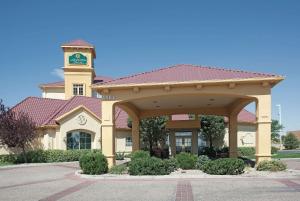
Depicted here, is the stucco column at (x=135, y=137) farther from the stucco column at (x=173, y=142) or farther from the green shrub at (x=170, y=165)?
the green shrub at (x=170, y=165)

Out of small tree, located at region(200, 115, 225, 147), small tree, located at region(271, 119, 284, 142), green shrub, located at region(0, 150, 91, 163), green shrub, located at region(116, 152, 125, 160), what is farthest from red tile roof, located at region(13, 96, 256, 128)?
small tree, located at region(271, 119, 284, 142)

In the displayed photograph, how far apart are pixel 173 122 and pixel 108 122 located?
31.7 ft

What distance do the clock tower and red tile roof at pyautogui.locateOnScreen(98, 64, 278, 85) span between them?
25.2 meters

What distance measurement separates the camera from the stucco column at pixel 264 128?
18.3 m

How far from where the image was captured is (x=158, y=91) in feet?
63.6

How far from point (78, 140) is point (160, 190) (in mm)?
22115

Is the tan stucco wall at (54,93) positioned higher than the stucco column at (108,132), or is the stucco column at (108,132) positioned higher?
the tan stucco wall at (54,93)

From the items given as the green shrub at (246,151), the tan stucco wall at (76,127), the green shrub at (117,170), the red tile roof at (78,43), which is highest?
the red tile roof at (78,43)

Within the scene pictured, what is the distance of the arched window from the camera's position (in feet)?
108

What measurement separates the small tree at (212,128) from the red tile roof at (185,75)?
17481mm

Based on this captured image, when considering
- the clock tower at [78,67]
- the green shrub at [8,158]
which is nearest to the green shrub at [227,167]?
the green shrub at [8,158]

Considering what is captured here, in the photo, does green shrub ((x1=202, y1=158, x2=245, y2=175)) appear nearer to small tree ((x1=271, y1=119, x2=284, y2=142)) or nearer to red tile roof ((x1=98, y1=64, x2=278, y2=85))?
red tile roof ((x1=98, y1=64, x2=278, y2=85))

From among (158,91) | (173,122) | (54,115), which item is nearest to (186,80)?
(158,91)

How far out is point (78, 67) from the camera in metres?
45.3
